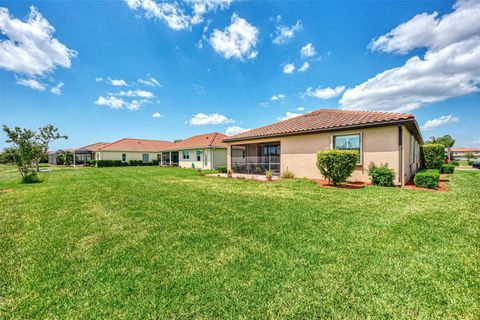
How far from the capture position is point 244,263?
3166 mm

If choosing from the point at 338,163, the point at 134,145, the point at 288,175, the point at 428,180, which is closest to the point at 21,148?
the point at 288,175

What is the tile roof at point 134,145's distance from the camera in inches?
1405

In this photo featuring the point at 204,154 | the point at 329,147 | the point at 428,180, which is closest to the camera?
the point at 428,180

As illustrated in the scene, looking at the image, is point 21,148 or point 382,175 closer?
point 382,175

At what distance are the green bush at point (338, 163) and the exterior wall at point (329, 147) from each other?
1591 mm

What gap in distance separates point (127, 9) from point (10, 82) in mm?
10235

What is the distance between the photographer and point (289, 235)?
4195mm

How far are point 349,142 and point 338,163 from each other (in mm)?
2505

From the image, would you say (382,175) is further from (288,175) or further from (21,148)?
(21,148)

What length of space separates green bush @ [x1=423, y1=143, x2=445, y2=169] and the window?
14.7m

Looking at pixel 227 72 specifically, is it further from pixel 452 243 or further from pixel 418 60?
pixel 452 243

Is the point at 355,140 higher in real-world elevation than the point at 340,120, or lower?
lower

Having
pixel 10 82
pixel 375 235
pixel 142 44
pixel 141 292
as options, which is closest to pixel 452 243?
pixel 375 235

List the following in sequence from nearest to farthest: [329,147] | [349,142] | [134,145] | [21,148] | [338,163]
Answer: [338,163] → [349,142] → [329,147] → [21,148] → [134,145]
